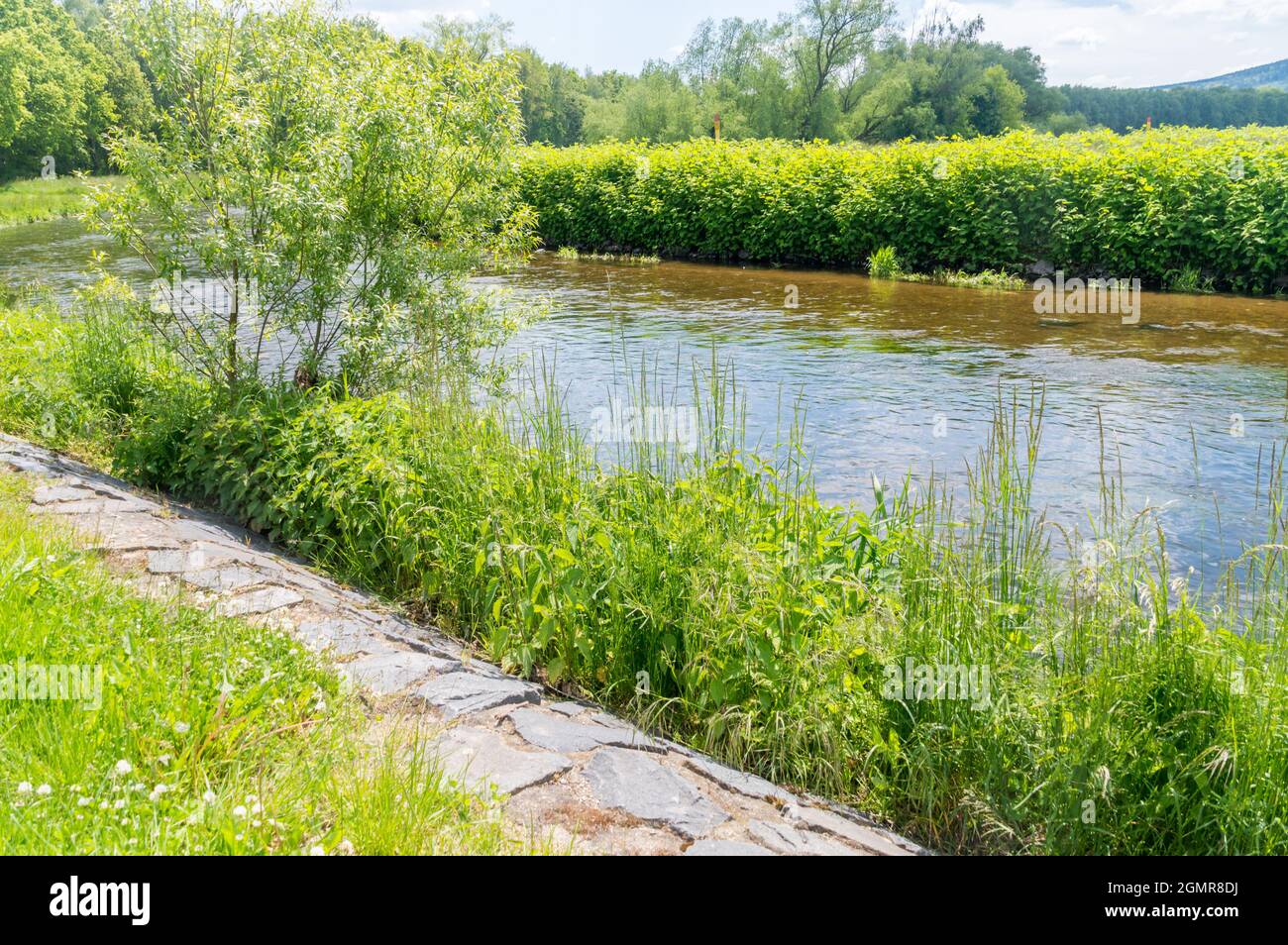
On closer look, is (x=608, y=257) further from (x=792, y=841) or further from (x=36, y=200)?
(x=36, y=200)

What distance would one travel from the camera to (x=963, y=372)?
36.4 feet

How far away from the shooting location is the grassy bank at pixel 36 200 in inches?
1215

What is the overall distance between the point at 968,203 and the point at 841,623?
16.1 meters

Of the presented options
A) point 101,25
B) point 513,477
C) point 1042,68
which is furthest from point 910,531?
point 1042,68

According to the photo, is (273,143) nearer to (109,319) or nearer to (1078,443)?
(109,319)

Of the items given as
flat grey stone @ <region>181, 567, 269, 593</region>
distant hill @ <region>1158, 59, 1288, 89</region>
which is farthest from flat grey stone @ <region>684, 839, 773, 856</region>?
distant hill @ <region>1158, 59, 1288, 89</region>

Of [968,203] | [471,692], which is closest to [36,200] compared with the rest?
[968,203]

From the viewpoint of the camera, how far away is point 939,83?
5481 centimetres

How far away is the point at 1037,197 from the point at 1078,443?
1044 cm

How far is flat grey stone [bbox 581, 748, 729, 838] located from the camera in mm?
3248

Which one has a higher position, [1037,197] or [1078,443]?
[1037,197]

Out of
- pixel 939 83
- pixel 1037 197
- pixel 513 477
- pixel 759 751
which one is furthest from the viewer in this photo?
pixel 939 83

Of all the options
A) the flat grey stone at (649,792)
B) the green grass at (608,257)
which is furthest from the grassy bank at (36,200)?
the flat grey stone at (649,792)

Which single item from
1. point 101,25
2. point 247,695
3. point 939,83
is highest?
point 939,83
